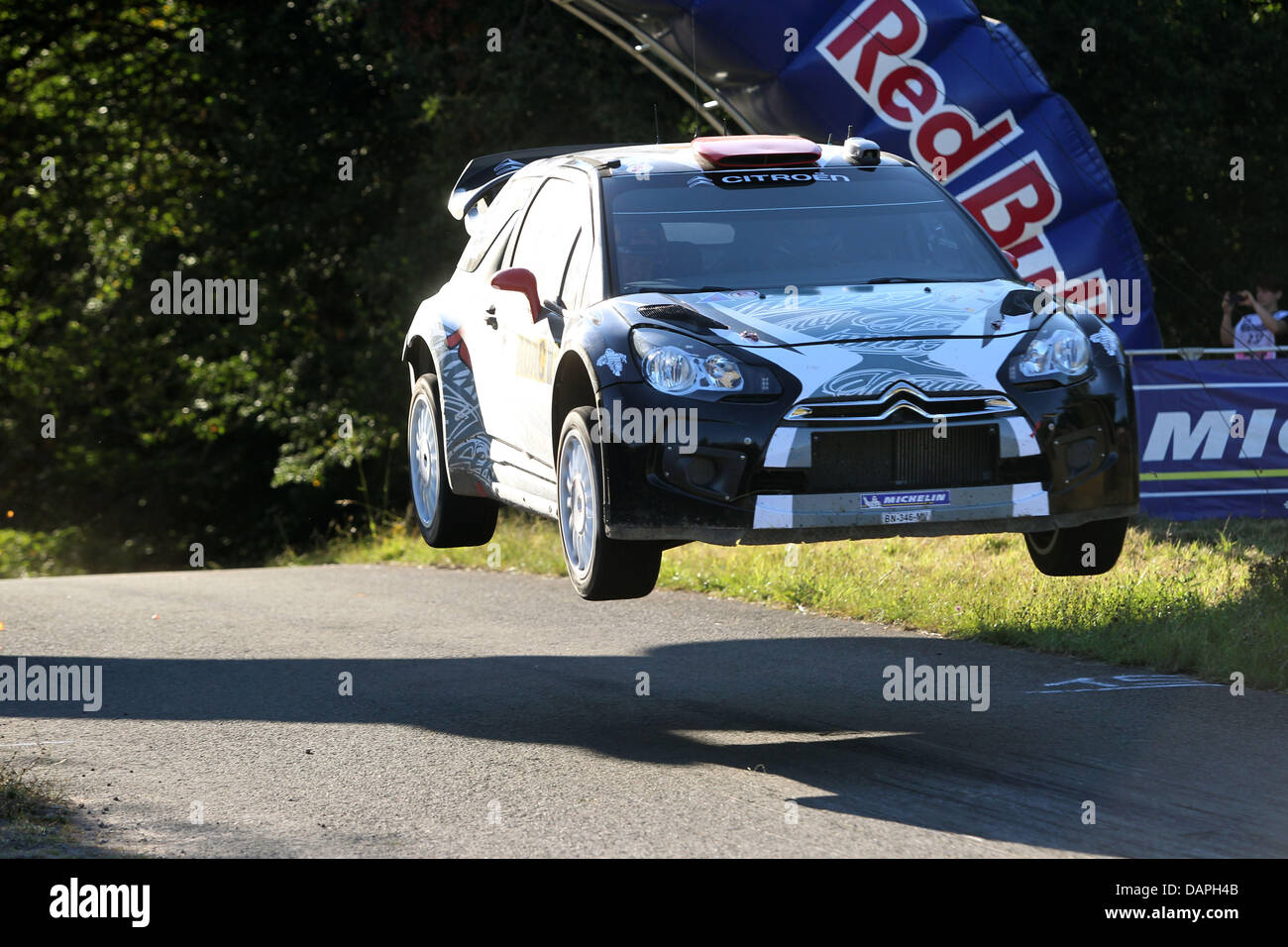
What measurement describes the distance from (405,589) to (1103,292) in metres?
6.46

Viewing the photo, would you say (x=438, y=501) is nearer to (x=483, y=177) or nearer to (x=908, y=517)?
(x=483, y=177)

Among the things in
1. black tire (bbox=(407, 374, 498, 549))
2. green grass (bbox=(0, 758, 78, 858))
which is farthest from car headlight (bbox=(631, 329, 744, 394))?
green grass (bbox=(0, 758, 78, 858))

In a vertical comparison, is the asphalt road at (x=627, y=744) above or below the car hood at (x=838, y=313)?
below

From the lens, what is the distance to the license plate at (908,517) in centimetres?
677

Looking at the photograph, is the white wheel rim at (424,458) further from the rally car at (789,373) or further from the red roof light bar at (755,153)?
the red roof light bar at (755,153)

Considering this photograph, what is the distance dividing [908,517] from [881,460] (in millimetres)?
244

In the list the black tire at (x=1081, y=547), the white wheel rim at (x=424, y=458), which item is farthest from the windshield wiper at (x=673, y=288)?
the white wheel rim at (x=424, y=458)

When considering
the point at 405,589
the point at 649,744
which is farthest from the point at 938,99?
the point at 649,744

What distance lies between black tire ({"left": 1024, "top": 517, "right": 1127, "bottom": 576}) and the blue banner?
636cm

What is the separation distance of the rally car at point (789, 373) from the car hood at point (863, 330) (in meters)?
0.01

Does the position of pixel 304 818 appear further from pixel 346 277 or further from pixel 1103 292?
pixel 346 277

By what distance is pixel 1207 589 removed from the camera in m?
11.1

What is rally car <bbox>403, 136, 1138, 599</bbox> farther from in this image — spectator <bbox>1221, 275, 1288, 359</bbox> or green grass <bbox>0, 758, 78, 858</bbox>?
spectator <bbox>1221, 275, 1288, 359</bbox>

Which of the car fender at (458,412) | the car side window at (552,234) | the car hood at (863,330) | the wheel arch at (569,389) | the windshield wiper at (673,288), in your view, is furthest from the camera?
the car fender at (458,412)
